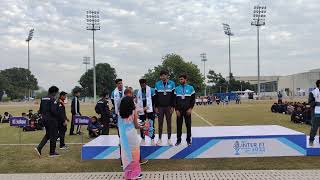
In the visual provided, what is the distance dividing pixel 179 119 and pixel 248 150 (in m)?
1.86

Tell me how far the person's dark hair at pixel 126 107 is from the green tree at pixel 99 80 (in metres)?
123

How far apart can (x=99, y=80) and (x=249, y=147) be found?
124 m

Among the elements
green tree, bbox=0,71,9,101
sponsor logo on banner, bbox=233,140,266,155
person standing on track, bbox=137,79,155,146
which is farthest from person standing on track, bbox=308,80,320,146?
green tree, bbox=0,71,9,101

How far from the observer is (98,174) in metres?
10.2

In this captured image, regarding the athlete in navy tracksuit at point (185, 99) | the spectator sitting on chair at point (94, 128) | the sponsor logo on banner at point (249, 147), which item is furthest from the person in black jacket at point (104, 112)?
the sponsor logo on banner at point (249, 147)

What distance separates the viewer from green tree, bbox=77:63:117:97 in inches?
5266

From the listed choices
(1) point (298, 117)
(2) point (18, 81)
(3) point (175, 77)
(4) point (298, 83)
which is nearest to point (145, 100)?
(1) point (298, 117)

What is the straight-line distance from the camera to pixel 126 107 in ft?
30.6

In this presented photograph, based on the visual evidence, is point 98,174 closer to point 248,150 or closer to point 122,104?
point 122,104

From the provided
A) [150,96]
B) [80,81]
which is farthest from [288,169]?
[80,81]

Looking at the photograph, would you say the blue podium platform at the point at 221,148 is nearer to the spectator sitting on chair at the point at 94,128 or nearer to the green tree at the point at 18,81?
the spectator sitting on chair at the point at 94,128

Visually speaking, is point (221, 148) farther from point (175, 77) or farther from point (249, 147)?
point (175, 77)

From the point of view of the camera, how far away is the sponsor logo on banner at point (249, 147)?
38.1ft

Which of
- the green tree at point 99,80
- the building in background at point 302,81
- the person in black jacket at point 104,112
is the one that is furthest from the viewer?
the green tree at point 99,80
